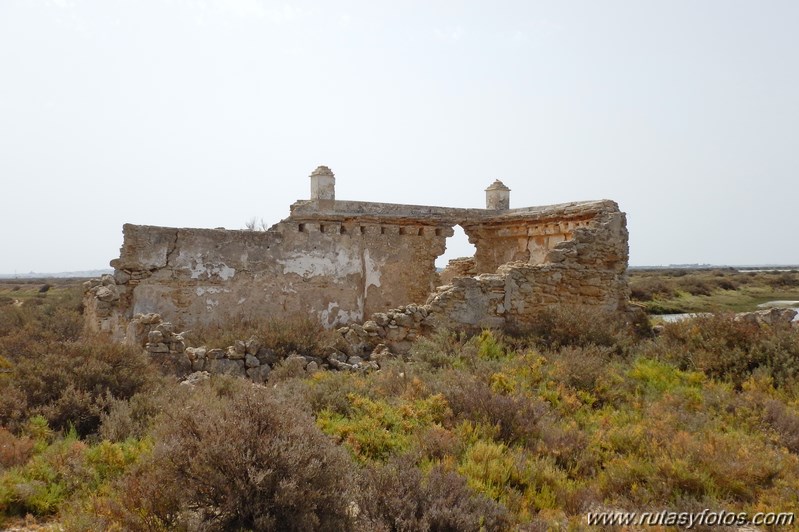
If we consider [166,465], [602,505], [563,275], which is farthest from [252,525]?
[563,275]

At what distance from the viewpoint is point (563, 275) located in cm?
1112

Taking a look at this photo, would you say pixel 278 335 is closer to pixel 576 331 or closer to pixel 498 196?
pixel 576 331

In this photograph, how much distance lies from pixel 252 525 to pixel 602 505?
2.72m

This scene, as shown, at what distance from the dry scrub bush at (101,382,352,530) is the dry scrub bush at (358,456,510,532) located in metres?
0.22

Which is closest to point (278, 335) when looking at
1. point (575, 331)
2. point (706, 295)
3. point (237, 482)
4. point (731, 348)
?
point (575, 331)

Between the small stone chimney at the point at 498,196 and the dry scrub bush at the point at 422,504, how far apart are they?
10.9 meters

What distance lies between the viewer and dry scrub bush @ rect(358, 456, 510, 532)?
402cm

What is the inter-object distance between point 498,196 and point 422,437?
10.1 metres

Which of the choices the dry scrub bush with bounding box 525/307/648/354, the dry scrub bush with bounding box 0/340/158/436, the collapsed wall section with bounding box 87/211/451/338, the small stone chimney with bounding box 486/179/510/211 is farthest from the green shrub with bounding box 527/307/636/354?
the dry scrub bush with bounding box 0/340/158/436

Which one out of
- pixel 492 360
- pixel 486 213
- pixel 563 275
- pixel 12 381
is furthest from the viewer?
pixel 486 213

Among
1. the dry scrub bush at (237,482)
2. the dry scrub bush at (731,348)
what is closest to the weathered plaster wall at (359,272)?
the dry scrub bush at (731,348)

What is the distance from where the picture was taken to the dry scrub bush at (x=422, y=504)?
4016 mm

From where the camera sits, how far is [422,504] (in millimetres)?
4156

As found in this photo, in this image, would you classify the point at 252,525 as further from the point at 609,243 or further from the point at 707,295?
the point at 707,295
